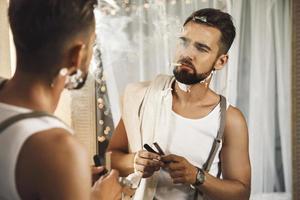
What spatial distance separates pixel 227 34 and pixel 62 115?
666 mm

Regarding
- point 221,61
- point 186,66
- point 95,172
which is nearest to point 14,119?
point 95,172

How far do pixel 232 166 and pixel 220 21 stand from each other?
531mm

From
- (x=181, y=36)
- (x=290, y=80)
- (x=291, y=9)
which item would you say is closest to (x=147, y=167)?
(x=181, y=36)

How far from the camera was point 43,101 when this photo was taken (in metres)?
0.89

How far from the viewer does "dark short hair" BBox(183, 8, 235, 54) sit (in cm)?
124

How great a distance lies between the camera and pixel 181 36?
1265 millimetres

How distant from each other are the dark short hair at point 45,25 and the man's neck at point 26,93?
31 millimetres

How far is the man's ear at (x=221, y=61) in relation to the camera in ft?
4.16

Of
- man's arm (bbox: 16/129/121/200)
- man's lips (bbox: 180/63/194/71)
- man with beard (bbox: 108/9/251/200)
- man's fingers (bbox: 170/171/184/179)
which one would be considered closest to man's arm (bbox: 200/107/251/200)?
man with beard (bbox: 108/9/251/200)

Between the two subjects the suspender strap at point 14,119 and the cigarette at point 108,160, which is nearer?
the suspender strap at point 14,119

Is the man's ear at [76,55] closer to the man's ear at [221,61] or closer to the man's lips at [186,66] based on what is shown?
the man's lips at [186,66]

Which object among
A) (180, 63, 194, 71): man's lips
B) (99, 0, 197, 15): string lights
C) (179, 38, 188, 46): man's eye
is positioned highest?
(99, 0, 197, 15): string lights

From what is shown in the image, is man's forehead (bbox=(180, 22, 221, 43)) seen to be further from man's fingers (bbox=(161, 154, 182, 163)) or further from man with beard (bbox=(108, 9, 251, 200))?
man's fingers (bbox=(161, 154, 182, 163))

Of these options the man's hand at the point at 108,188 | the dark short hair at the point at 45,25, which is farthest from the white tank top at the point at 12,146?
the man's hand at the point at 108,188
